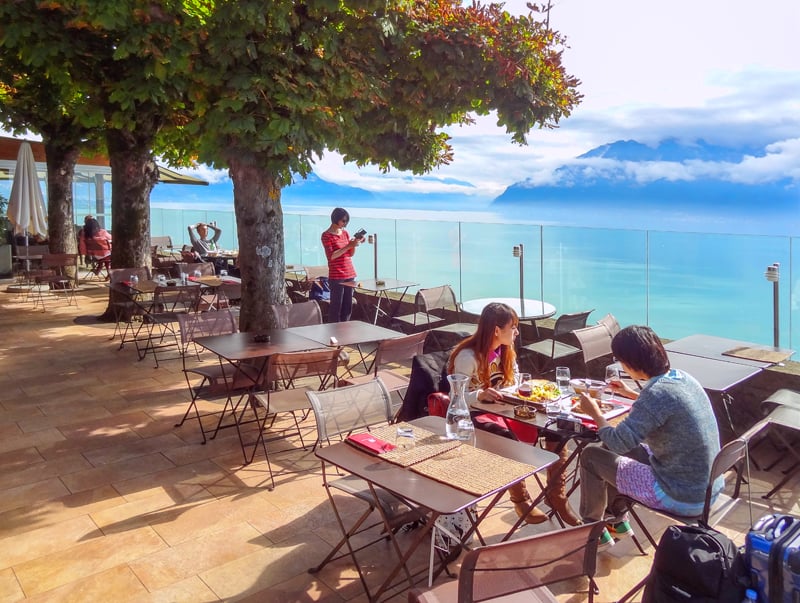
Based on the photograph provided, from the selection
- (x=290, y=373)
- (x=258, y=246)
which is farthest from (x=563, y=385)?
(x=258, y=246)

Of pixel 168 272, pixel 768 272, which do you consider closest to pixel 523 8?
pixel 768 272

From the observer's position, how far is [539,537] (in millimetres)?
1769

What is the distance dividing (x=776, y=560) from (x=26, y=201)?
12.3 meters

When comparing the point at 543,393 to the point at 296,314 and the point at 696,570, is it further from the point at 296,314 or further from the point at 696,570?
the point at 296,314

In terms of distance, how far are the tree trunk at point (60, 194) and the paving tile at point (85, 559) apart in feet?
36.7

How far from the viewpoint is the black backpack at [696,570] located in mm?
2074

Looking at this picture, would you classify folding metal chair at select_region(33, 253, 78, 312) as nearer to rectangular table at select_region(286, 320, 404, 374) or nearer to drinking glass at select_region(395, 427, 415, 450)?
rectangular table at select_region(286, 320, 404, 374)

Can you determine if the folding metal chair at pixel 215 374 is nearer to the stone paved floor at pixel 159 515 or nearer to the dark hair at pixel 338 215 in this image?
the stone paved floor at pixel 159 515

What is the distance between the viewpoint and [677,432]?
8.61 ft

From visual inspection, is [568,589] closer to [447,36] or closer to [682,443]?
[682,443]

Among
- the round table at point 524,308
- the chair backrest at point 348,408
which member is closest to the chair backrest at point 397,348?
the round table at point 524,308

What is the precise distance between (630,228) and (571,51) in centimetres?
199

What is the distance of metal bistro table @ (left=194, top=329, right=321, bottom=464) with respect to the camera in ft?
15.0

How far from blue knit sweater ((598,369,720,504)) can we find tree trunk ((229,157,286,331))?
4.22 metres
